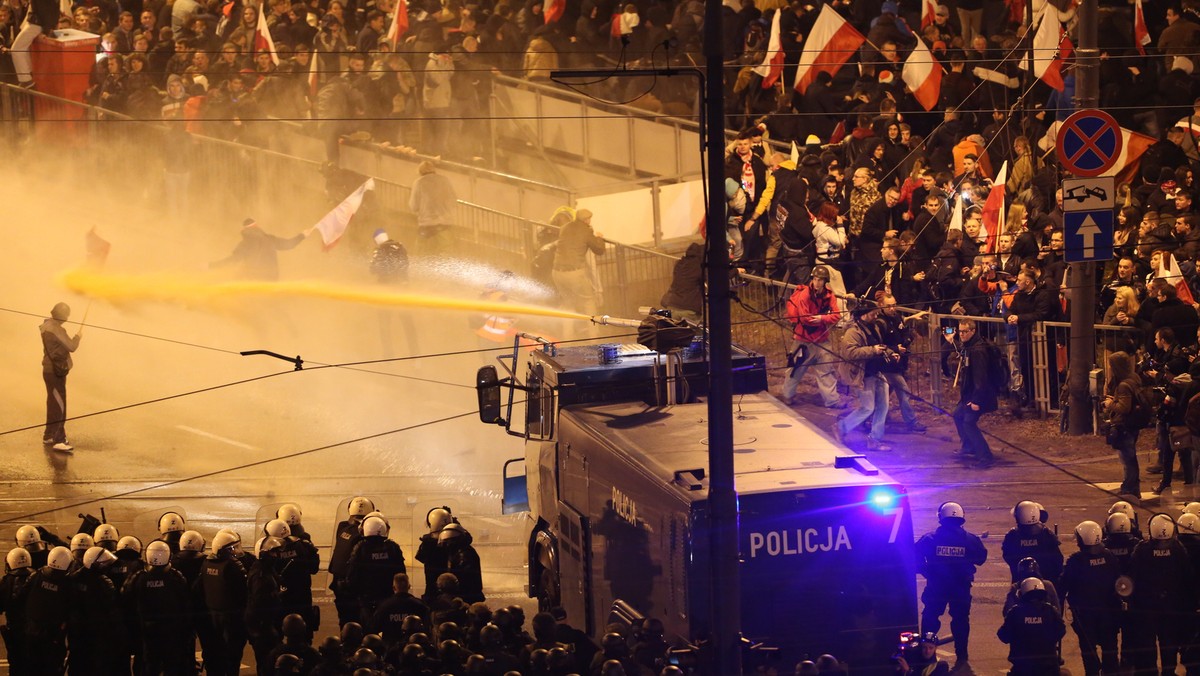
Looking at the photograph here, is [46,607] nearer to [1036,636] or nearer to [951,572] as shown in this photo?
[951,572]

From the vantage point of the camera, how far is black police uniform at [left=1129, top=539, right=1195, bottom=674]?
47.4 feet

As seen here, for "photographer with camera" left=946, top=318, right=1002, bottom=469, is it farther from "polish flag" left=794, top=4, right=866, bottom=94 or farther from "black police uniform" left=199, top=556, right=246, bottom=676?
"black police uniform" left=199, top=556, right=246, bottom=676

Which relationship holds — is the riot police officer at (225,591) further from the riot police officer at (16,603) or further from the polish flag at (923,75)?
the polish flag at (923,75)

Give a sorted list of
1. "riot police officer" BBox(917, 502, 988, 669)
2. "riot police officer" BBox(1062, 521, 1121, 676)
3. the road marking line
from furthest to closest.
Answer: the road marking line, "riot police officer" BBox(917, 502, 988, 669), "riot police officer" BBox(1062, 521, 1121, 676)

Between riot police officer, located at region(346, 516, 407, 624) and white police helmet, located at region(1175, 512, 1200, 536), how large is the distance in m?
7.35

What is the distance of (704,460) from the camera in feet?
44.9

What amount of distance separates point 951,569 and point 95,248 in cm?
1912

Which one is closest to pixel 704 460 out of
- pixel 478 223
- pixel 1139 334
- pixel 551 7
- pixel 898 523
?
pixel 898 523

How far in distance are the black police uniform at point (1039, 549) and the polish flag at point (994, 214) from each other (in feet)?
26.0

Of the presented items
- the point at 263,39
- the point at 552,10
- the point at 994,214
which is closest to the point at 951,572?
the point at 994,214

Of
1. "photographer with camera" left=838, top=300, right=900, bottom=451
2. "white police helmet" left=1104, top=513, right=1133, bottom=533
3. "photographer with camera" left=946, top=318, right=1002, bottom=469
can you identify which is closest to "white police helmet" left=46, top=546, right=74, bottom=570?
"white police helmet" left=1104, top=513, right=1133, bottom=533

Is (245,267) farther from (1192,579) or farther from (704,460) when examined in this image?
(1192,579)

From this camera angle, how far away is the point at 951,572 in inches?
597

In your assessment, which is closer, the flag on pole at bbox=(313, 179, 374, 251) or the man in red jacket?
the man in red jacket
